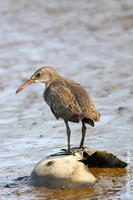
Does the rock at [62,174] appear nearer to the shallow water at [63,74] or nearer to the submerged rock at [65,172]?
the submerged rock at [65,172]

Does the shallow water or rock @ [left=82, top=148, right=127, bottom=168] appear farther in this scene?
the shallow water

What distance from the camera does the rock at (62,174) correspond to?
6891mm

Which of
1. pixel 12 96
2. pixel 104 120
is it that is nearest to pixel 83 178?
pixel 104 120

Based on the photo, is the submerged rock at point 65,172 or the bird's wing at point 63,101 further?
the bird's wing at point 63,101

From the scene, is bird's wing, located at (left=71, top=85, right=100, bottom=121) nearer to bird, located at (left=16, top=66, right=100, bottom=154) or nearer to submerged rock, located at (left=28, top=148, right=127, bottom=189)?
bird, located at (left=16, top=66, right=100, bottom=154)

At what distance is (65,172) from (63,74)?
655 centimetres

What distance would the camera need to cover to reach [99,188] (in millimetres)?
6816

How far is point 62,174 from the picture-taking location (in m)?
6.92

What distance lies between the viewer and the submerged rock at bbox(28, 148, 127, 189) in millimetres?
6895

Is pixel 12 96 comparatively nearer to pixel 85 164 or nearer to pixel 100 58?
pixel 100 58

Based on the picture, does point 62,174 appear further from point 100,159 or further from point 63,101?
point 63,101

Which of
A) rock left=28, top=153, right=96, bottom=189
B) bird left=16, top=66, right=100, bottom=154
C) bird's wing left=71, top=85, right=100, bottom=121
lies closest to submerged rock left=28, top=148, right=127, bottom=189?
rock left=28, top=153, right=96, bottom=189

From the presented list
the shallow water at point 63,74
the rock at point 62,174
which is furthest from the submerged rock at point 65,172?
the shallow water at point 63,74

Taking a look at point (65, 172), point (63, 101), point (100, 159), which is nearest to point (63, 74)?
point (63, 101)
